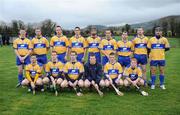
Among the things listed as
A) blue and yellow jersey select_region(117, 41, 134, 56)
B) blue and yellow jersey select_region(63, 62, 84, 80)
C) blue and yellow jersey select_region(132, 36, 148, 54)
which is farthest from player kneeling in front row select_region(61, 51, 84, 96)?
blue and yellow jersey select_region(132, 36, 148, 54)

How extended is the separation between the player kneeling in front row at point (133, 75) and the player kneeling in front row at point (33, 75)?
243 cm

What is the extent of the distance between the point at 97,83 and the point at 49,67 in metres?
1.47

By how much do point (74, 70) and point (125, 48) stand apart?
1.92 m

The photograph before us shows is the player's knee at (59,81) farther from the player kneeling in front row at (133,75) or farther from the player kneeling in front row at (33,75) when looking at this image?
the player kneeling in front row at (133,75)

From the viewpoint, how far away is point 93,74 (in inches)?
392

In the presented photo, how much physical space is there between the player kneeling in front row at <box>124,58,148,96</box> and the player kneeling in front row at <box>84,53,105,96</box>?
0.73m

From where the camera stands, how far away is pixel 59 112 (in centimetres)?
779

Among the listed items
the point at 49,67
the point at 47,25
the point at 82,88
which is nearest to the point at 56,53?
the point at 49,67

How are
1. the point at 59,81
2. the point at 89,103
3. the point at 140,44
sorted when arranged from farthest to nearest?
1. the point at 140,44
2. the point at 59,81
3. the point at 89,103

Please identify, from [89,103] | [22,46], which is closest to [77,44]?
[22,46]

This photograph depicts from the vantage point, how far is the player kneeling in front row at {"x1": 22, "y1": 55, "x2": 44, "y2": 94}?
10005 millimetres

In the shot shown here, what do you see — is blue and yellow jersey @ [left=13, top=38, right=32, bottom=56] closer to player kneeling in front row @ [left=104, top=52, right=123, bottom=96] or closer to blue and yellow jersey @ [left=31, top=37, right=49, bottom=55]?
blue and yellow jersey @ [left=31, top=37, right=49, bottom=55]

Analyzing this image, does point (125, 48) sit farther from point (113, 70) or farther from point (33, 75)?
point (33, 75)

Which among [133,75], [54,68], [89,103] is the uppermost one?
[54,68]
